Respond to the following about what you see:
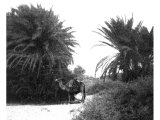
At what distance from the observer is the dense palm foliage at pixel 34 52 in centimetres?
846

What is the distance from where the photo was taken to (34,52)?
8.91 metres

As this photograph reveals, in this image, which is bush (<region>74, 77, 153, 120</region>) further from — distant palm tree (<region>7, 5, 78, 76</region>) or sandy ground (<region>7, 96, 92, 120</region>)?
distant palm tree (<region>7, 5, 78, 76</region>)

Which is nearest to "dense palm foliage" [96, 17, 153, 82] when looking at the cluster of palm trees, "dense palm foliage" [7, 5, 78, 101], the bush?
the cluster of palm trees

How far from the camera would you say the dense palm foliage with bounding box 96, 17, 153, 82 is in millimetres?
9758

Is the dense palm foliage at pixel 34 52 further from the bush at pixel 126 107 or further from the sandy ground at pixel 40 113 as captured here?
the bush at pixel 126 107

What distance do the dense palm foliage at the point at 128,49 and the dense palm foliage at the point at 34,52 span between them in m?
1.75

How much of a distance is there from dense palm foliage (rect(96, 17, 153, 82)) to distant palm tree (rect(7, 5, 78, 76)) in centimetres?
186

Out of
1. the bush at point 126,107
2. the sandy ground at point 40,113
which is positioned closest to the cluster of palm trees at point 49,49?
the sandy ground at point 40,113

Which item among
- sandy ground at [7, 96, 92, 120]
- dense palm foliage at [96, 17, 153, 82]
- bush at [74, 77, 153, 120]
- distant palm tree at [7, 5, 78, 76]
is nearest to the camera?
bush at [74, 77, 153, 120]

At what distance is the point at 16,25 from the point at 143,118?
5.04 m

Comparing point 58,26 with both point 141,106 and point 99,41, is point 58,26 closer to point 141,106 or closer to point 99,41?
point 99,41

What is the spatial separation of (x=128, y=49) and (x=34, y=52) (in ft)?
11.6

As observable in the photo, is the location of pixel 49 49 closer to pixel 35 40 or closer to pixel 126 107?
pixel 35 40

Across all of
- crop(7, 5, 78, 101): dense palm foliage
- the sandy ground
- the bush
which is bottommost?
the sandy ground
